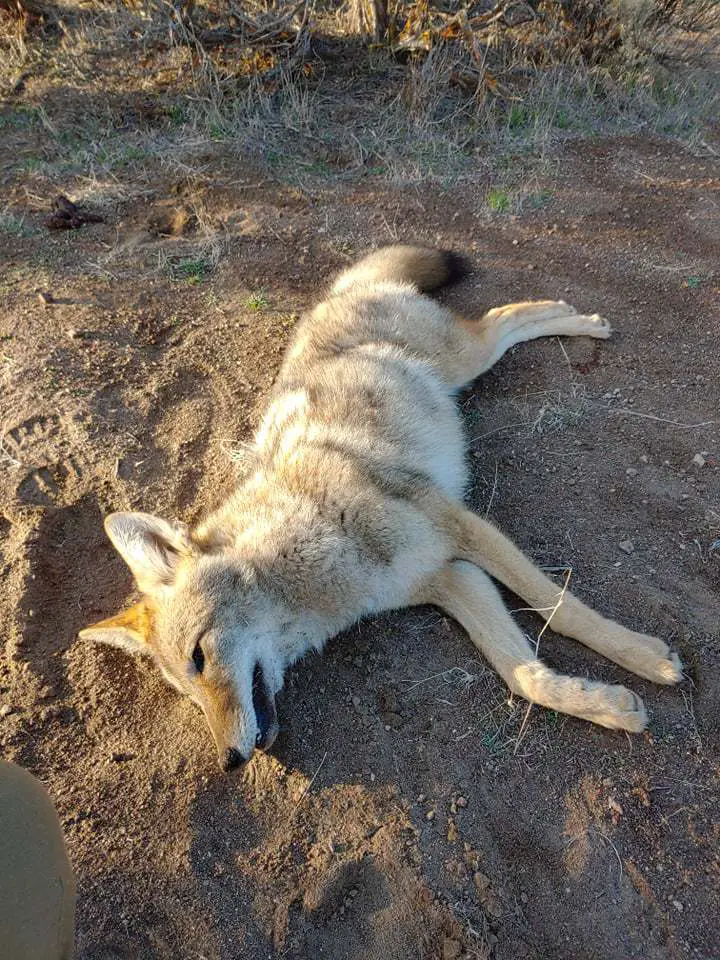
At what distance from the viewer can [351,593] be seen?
3.21 metres

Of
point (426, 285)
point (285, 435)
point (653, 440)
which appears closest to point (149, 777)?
point (285, 435)

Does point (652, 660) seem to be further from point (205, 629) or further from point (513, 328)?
point (513, 328)

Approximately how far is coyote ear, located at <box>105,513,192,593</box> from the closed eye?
42 cm

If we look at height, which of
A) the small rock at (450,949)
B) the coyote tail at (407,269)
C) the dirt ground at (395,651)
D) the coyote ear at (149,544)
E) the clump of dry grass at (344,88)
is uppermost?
the clump of dry grass at (344,88)

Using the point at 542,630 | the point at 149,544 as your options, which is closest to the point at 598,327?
the point at 542,630

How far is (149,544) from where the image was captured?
322 centimetres

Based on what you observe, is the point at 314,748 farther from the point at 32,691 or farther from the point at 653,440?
the point at 653,440

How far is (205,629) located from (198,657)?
0.41ft

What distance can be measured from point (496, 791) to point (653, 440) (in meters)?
2.26

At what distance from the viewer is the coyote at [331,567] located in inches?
114

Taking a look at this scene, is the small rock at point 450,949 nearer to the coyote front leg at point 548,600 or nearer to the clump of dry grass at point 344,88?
the coyote front leg at point 548,600

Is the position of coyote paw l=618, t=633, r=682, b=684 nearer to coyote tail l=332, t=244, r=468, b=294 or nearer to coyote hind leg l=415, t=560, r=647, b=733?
coyote hind leg l=415, t=560, r=647, b=733

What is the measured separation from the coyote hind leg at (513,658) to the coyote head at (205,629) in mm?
872

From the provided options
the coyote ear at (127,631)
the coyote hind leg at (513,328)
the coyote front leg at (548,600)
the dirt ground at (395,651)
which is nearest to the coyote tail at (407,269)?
the dirt ground at (395,651)
